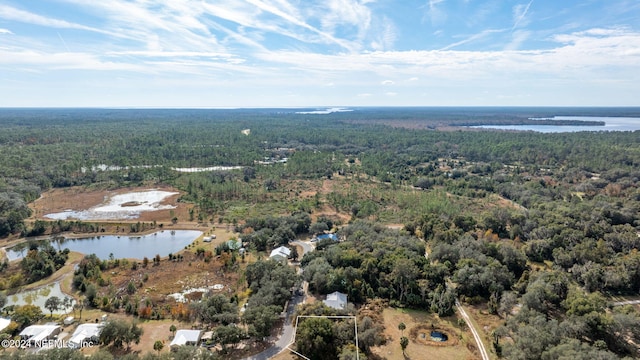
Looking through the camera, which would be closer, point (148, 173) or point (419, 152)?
point (148, 173)

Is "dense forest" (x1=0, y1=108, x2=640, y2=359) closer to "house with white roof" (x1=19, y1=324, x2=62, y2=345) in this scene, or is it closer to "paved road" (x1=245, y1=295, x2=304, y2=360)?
"paved road" (x1=245, y1=295, x2=304, y2=360)

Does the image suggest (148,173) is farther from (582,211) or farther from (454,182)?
(582,211)

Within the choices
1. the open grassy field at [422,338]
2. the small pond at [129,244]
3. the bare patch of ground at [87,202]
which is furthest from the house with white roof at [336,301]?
the bare patch of ground at [87,202]

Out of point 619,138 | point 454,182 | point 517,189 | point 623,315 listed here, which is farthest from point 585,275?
point 619,138

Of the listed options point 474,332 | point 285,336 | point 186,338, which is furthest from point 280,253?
point 474,332

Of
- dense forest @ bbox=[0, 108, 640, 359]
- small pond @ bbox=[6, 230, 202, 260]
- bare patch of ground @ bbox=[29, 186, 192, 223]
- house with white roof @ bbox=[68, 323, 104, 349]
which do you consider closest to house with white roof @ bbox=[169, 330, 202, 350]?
dense forest @ bbox=[0, 108, 640, 359]

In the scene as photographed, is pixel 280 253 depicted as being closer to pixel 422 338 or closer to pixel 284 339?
pixel 284 339

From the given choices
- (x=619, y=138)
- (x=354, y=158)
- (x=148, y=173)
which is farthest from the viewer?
(x=619, y=138)
